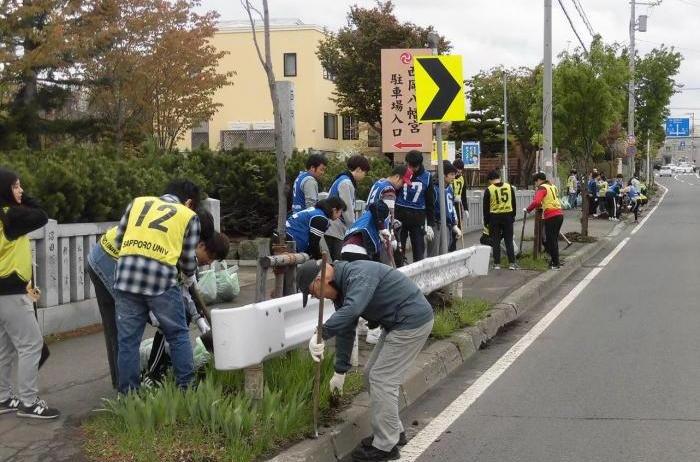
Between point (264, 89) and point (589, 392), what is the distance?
1497 inches

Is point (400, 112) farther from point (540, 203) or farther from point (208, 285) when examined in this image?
point (208, 285)

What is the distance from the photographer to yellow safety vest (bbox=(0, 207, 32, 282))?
5.32 meters

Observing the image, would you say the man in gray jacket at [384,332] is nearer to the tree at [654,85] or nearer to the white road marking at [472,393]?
the white road marking at [472,393]

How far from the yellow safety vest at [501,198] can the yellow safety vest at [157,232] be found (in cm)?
880

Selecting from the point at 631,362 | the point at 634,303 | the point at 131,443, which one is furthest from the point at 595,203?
the point at 131,443

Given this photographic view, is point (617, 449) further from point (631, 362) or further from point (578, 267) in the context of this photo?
point (578, 267)

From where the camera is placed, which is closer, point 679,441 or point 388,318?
point 388,318

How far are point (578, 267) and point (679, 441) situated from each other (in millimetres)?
10831

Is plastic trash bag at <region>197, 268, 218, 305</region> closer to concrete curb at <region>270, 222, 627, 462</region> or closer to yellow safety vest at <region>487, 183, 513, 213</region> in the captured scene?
concrete curb at <region>270, 222, 627, 462</region>

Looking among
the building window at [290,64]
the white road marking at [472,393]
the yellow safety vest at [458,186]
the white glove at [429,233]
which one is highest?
the building window at [290,64]

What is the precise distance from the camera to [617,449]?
210 inches

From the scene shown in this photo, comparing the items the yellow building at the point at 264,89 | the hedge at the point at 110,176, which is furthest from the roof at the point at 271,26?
the hedge at the point at 110,176

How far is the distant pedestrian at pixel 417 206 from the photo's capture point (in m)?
10.5

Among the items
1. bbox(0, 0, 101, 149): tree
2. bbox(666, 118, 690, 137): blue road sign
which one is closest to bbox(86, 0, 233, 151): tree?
bbox(0, 0, 101, 149): tree
